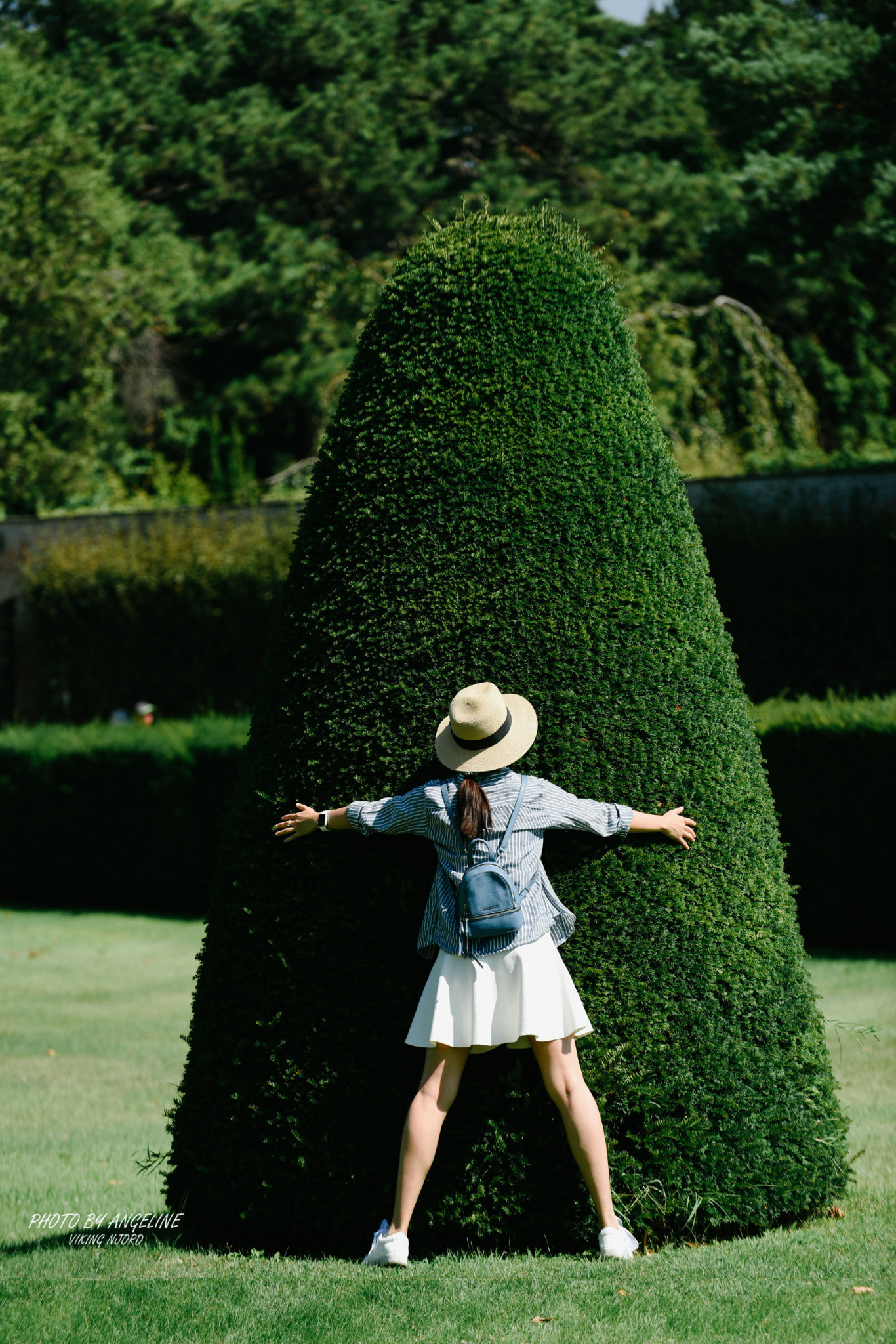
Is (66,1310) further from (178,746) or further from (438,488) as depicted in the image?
(178,746)

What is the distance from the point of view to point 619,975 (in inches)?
145

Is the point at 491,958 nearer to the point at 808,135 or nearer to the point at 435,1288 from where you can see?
the point at 435,1288

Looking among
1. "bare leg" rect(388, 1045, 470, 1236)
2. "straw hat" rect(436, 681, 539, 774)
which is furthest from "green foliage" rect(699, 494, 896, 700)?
"bare leg" rect(388, 1045, 470, 1236)

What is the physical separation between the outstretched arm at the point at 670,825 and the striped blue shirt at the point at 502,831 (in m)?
0.04

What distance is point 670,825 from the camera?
3.72 metres

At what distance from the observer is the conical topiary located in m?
3.67

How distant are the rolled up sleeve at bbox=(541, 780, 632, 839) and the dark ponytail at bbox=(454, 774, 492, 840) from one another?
0.19 meters

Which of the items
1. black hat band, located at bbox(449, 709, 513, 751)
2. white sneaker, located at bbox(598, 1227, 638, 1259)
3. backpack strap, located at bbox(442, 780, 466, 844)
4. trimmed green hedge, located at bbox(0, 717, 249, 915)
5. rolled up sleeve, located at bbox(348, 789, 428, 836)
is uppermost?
black hat band, located at bbox(449, 709, 513, 751)

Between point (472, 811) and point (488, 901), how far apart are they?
256 millimetres

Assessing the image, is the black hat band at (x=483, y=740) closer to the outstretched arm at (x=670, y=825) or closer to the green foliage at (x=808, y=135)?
the outstretched arm at (x=670, y=825)

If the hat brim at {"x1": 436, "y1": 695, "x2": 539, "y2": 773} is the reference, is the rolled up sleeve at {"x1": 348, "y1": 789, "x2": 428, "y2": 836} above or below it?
below

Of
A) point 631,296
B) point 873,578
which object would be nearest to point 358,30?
point 631,296

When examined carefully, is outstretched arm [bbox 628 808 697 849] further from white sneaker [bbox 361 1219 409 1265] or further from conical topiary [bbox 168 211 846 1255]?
white sneaker [bbox 361 1219 409 1265]

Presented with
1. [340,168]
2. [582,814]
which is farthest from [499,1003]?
[340,168]
